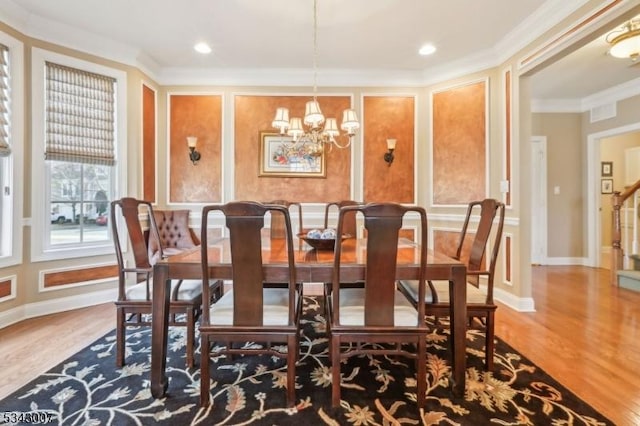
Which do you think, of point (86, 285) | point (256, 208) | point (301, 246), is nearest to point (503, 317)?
point (301, 246)

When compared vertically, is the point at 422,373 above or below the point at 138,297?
below

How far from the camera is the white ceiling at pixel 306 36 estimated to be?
107 inches

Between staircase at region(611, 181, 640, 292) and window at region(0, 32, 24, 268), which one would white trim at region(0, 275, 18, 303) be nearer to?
window at region(0, 32, 24, 268)

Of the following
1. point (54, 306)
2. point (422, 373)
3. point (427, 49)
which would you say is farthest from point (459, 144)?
point (54, 306)

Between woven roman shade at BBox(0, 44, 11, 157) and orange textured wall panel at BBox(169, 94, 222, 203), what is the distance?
159 centimetres

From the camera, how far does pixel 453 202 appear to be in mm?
3889

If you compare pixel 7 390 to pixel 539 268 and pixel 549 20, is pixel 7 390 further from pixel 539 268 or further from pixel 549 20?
pixel 539 268

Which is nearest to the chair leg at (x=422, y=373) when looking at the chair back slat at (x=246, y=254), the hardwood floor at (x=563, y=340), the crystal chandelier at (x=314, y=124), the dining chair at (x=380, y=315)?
the dining chair at (x=380, y=315)

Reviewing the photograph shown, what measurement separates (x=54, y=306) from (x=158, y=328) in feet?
7.45

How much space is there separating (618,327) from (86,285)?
520 cm

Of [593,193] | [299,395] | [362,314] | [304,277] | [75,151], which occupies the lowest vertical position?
[299,395]

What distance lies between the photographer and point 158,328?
66.0 inches

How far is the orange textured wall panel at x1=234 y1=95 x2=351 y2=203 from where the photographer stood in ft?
13.5

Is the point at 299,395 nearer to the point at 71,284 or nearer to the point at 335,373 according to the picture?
the point at 335,373
